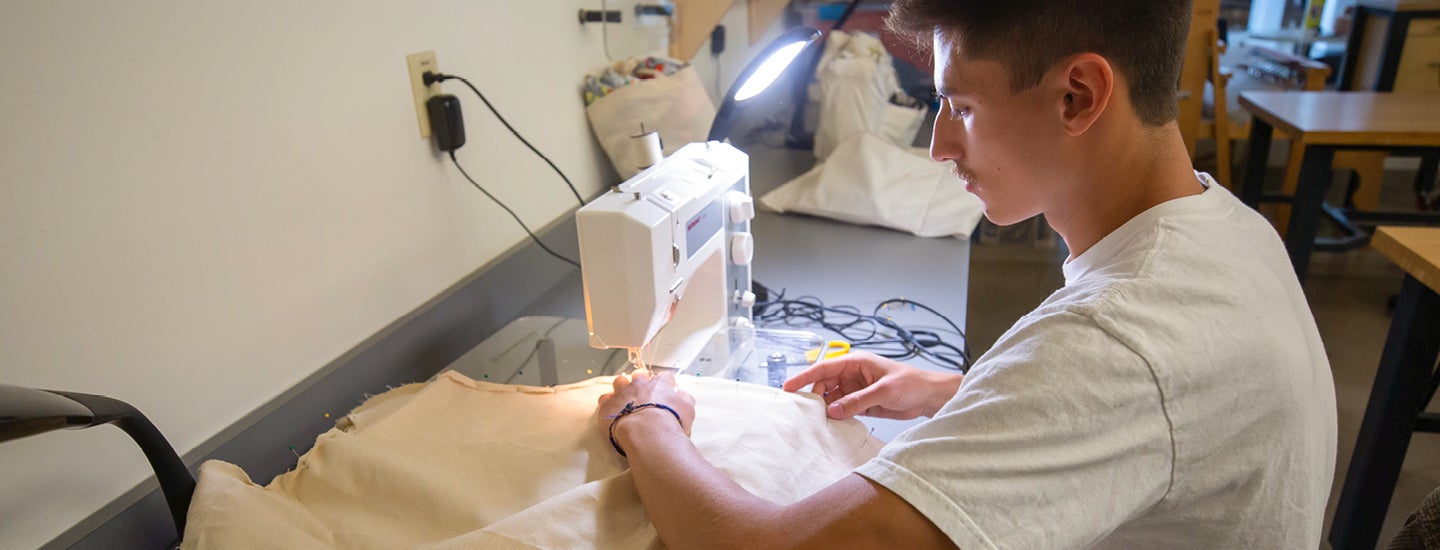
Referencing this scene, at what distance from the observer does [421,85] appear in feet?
4.30

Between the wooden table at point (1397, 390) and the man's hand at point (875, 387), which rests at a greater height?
the man's hand at point (875, 387)

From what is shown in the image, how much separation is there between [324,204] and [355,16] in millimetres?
266

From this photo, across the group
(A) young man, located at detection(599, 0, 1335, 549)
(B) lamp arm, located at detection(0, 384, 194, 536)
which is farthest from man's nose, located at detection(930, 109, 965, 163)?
(B) lamp arm, located at detection(0, 384, 194, 536)

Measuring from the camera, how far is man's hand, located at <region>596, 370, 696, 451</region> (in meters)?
0.95

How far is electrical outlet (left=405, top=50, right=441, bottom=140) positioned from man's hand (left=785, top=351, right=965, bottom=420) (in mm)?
698

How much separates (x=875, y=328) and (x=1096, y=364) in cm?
83

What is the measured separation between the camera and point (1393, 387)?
1587mm

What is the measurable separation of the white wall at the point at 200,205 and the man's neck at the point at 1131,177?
92cm

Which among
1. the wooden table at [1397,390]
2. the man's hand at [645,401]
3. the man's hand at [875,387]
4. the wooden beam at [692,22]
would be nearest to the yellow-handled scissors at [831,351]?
the man's hand at [875,387]

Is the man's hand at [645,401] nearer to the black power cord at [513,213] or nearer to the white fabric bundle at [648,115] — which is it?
the black power cord at [513,213]

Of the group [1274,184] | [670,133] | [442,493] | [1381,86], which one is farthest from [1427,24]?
[442,493]

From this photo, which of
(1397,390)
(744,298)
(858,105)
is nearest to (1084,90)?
(744,298)

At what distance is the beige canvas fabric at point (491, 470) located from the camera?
82cm

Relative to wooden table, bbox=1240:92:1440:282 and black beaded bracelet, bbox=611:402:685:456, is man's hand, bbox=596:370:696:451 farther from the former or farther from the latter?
wooden table, bbox=1240:92:1440:282
